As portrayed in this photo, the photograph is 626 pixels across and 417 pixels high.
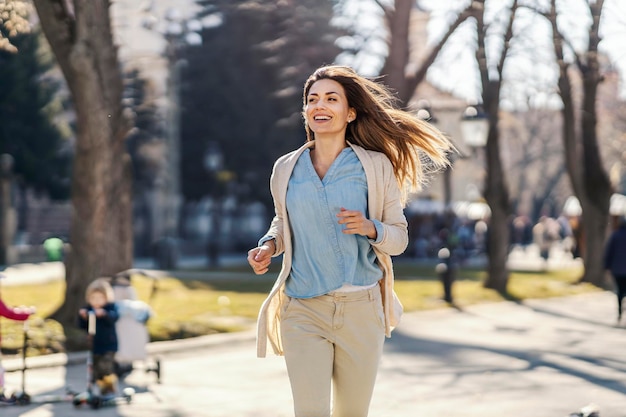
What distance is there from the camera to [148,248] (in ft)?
160

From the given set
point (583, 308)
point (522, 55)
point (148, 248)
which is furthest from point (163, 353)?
point (148, 248)

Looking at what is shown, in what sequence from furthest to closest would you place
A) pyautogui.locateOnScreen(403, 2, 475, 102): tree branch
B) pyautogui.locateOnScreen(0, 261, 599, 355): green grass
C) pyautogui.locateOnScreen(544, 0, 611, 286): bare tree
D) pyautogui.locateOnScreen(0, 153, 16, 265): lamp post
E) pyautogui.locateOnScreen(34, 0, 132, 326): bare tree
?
pyautogui.locateOnScreen(0, 153, 16, 265): lamp post
pyautogui.locateOnScreen(544, 0, 611, 286): bare tree
pyautogui.locateOnScreen(403, 2, 475, 102): tree branch
pyautogui.locateOnScreen(34, 0, 132, 326): bare tree
pyautogui.locateOnScreen(0, 261, 599, 355): green grass

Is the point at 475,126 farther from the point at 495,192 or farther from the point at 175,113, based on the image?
the point at 175,113

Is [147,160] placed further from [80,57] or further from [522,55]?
[80,57]

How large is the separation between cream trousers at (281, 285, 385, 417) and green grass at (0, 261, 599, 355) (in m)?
7.19

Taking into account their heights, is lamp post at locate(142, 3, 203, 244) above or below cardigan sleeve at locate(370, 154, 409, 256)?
above

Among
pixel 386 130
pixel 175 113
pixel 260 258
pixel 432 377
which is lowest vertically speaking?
pixel 432 377

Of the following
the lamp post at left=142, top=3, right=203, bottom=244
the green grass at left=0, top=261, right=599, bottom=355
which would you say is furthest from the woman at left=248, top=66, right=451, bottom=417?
the lamp post at left=142, top=3, right=203, bottom=244

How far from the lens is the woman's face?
493cm

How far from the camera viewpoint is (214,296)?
72.0 ft

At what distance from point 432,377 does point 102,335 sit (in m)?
3.37

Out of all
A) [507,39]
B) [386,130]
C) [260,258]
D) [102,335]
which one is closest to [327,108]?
[386,130]

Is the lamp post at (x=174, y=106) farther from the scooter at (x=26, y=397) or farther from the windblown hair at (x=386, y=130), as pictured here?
the windblown hair at (x=386, y=130)

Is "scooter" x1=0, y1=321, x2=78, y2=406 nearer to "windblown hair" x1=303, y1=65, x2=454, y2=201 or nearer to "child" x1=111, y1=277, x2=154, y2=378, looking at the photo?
"child" x1=111, y1=277, x2=154, y2=378
